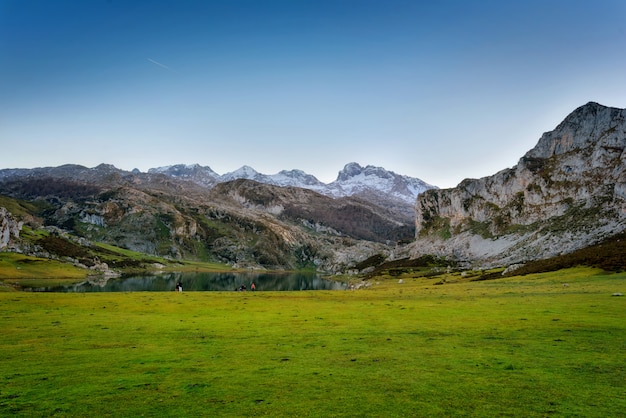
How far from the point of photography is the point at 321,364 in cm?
2161

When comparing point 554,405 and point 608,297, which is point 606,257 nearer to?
point 608,297

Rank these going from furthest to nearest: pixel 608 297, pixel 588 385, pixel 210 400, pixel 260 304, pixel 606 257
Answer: pixel 606 257
pixel 260 304
pixel 608 297
pixel 588 385
pixel 210 400

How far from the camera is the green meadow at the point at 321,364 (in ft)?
50.5

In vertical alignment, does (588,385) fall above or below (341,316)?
above

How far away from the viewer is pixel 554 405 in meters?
15.0

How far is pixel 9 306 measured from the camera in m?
46.1

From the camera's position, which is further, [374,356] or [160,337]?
[160,337]

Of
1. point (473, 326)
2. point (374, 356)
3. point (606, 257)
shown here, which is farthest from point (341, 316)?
point (606, 257)

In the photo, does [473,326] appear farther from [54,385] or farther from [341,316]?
[54,385]

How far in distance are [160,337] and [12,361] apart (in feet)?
30.6

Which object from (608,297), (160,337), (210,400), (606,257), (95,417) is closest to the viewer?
(95,417)

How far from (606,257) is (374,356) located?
83453 millimetres

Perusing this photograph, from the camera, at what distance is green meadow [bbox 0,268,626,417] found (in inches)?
607

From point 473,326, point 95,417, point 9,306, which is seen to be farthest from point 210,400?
point 9,306
